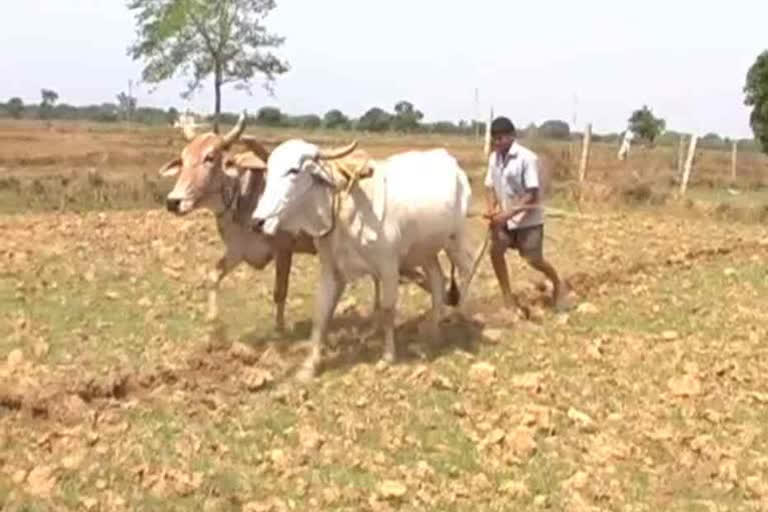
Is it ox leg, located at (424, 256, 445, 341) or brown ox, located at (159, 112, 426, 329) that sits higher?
brown ox, located at (159, 112, 426, 329)

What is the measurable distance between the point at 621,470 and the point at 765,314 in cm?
435

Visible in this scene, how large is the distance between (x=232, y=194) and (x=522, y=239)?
222cm

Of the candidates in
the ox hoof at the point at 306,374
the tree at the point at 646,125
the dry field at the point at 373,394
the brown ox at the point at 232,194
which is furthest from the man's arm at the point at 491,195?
the tree at the point at 646,125

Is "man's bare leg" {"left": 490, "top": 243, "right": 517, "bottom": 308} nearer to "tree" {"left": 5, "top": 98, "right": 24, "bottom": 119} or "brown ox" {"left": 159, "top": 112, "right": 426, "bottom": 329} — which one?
"brown ox" {"left": 159, "top": 112, "right": 426, "bottom": 329}

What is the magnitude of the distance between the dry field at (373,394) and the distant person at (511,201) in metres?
0.51

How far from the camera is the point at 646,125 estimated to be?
45000 mm

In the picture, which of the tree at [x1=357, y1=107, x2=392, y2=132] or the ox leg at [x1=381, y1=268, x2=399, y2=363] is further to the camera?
the tree at [x1=357, y1=107, x2=392, y2=132]

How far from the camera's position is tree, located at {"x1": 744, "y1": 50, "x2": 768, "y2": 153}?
30.1 metres

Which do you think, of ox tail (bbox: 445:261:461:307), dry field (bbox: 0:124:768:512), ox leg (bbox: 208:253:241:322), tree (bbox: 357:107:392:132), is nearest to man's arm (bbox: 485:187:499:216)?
ox tail (bbox: 445:261:461:307)

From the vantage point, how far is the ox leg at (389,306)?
9.02 m

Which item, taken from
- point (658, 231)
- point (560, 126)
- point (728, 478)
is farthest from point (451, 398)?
point (560, 126)

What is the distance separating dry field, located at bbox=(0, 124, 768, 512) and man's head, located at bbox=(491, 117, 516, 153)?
131 cm

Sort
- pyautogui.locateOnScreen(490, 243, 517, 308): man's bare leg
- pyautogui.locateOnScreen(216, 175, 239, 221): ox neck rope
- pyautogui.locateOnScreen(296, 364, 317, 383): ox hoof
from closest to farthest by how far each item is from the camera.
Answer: pyautogui.locateOnScreen(296, 364, 317, 383): ox hoof < pyautogui.locateOnScreen(216, 175, 239, 221): ox neck rope < pyautogui.locateOnScreen(490, 243, 517, 308): man's bare leg

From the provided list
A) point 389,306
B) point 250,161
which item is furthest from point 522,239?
point 250,161
